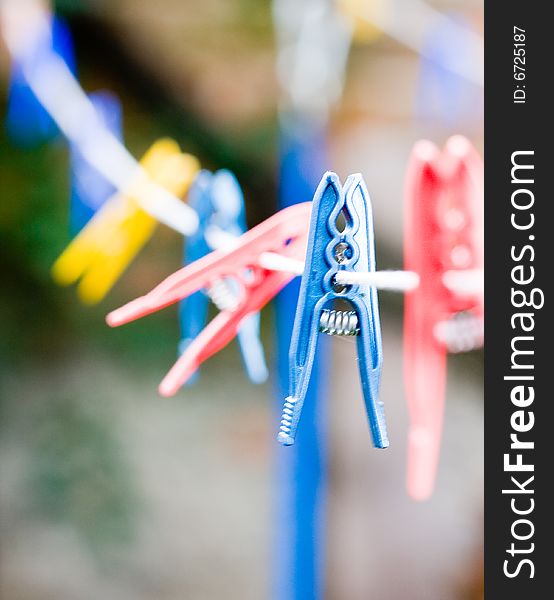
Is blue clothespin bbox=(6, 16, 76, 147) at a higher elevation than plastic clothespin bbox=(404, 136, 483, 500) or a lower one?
higher

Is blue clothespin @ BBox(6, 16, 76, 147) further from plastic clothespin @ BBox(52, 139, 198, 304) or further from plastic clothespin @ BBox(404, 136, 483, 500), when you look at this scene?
plastic clothespin @ BBox(404, 136, 483, 500)

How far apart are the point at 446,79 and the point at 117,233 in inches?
13.3

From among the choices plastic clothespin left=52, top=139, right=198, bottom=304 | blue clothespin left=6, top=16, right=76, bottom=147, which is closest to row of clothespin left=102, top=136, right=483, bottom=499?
plastic clothespin left=52, top=139, right=198, bottom=304

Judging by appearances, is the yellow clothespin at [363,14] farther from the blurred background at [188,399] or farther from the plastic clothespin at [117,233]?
the plastic clothespin at [117,233]

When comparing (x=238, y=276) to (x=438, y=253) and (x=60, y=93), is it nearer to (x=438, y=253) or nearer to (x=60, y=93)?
(x=438, y=253)

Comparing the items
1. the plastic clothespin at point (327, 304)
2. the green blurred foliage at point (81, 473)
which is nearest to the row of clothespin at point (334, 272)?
the plastic clothespin at point (327, 304)

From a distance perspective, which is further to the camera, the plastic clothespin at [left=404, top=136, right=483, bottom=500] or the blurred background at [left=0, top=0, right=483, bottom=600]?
the blurred background at [left=0, top=0, right=483, bottom=600]

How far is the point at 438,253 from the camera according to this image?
17.9 inches

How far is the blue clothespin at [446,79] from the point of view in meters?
0.67

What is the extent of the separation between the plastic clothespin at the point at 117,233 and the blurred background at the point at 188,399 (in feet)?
0.04

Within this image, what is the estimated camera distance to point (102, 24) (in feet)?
2.30

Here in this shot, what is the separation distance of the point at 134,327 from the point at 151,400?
0.08m

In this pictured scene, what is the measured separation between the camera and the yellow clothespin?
26.0 inches

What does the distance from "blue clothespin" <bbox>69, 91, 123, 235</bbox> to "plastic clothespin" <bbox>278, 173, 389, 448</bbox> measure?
14.4 inches
